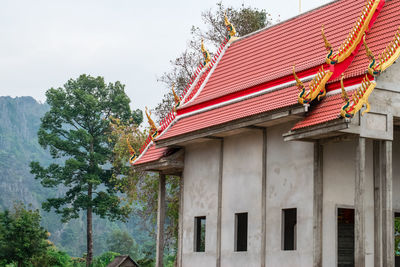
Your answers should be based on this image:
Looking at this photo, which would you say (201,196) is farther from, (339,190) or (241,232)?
(339,190)

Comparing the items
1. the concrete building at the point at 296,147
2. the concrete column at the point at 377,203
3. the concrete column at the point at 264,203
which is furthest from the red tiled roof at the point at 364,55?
the concrete column at the point at 264,203

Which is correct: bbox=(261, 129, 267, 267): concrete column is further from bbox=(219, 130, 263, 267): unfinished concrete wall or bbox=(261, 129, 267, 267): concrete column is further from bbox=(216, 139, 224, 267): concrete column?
bbox=(216, 139, 224, 267): concrete column

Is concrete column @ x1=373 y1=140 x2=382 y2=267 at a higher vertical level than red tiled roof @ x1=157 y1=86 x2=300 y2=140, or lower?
lower

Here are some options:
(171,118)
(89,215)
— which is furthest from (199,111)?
(89,215)

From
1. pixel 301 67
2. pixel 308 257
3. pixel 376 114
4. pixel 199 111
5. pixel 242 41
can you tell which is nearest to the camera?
pixel 376 114

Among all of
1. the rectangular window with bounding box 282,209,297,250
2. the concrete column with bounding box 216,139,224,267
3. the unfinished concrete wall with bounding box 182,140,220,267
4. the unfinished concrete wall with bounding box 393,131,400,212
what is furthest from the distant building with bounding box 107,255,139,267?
the unfinished concrete wall with bounding box 393,131,400,212

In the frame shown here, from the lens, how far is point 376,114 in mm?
14469

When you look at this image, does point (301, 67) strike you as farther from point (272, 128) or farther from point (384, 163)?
point (384, 163)

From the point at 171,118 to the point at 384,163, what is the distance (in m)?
7.43

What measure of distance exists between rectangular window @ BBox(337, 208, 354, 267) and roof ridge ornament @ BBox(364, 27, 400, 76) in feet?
15.3

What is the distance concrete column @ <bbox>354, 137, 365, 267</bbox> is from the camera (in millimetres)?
13711

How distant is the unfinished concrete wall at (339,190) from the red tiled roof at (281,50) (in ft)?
6.68

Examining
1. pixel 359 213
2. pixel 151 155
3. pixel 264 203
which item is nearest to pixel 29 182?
pixel 151 155

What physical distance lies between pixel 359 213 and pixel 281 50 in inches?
239
